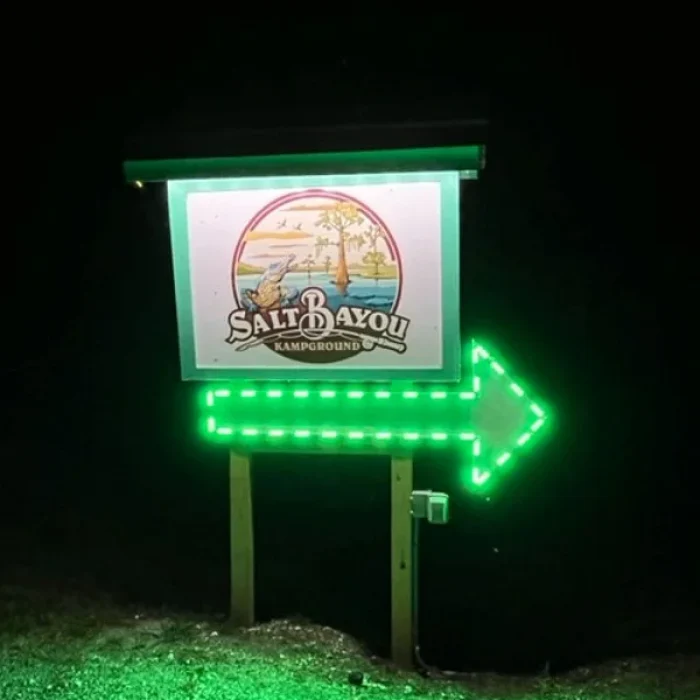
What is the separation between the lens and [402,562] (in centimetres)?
636

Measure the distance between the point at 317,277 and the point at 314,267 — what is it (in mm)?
74

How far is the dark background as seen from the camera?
24.8 feet

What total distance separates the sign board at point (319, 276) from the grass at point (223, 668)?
1.99 meters

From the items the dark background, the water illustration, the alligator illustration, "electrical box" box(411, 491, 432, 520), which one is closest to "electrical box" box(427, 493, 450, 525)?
"electrical box" box(411, 491, 432, 520)

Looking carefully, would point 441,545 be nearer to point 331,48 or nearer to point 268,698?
point 268,698

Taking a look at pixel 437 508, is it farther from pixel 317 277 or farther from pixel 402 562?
pixel 317 277

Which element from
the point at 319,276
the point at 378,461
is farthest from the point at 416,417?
the point at 378,461

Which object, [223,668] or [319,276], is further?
[319,276]

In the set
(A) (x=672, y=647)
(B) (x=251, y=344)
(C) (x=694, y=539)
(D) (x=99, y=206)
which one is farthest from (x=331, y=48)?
(A) (x=672, y=647)

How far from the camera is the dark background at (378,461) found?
757 cm

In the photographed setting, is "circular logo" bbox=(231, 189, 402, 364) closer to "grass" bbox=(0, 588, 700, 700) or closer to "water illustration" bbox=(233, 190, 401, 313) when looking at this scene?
"water illustration" bbox=(233, 190, 401, 313)

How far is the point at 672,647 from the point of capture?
6.96 meters

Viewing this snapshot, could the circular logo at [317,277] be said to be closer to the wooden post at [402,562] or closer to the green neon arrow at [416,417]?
the green neon arrow at [416,417]

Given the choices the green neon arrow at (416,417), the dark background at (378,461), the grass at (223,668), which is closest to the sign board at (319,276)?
the green neon arrow at (416,417)
